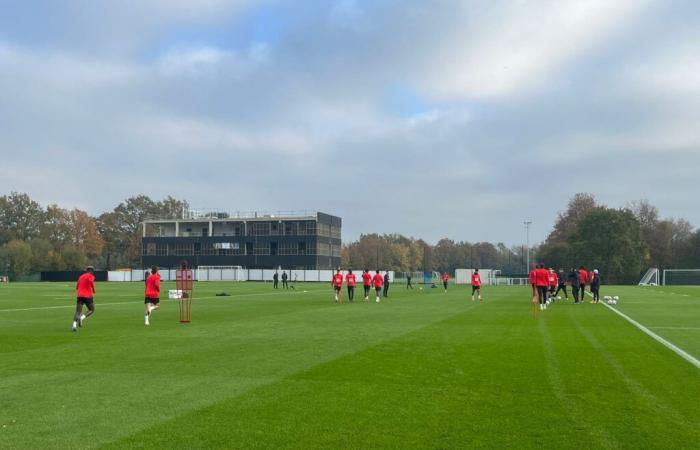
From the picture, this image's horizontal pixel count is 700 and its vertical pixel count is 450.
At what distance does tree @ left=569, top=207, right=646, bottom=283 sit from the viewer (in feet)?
327

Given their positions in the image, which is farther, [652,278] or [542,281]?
[652,278]

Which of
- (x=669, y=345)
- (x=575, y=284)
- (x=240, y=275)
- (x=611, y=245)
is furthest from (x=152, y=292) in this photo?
(x=240, y=275)

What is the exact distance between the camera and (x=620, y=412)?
8.51m

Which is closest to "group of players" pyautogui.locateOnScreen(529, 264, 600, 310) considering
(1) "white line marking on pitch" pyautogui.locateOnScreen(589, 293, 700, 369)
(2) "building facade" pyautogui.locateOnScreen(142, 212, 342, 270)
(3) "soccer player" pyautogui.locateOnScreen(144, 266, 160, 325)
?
(1) "white line marking on pitch" pyautogui.locateOnScreen(589, 293, 700, 369)

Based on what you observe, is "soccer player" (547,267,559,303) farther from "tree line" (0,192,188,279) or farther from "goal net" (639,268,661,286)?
"tree line" (0,192,188,279)

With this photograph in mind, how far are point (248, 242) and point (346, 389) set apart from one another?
11850 centimetres

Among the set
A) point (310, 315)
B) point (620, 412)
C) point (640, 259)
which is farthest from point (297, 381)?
point (640, 259)

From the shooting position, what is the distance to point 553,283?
36.8 metres

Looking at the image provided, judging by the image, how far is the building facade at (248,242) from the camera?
124m

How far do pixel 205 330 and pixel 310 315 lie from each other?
726 cm

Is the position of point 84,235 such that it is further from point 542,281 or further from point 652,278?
point 542,281

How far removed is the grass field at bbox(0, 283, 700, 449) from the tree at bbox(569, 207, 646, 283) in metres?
85.0

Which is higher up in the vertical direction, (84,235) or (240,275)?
(84,235)

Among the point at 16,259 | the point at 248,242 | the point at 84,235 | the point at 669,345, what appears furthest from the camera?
the point at 84,235
